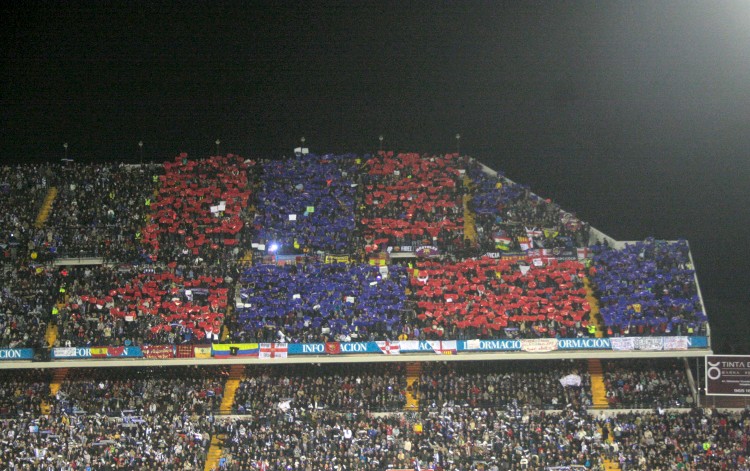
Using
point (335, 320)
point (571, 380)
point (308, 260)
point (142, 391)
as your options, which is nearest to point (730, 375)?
point (571, 380)

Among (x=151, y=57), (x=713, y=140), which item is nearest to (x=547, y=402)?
(x=713, y=140)

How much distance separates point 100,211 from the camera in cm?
4450

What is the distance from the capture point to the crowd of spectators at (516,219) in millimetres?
42594

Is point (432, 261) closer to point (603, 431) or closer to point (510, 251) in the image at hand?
point (510, 251)

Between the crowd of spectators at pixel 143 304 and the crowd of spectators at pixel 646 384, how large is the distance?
48.9 ft

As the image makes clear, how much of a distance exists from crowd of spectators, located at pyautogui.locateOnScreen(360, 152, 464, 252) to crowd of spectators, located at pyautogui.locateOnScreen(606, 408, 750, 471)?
11.2 metres

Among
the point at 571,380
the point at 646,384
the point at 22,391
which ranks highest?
the point at 22,391

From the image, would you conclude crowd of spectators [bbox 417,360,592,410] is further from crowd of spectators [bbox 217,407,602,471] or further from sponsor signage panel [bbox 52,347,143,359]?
sponsor signage panel [bbox 52,347,143,359]

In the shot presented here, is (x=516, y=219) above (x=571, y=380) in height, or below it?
above

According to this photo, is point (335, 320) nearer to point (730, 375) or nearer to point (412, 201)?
point (412, 201)

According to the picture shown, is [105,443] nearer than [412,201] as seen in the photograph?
Yes

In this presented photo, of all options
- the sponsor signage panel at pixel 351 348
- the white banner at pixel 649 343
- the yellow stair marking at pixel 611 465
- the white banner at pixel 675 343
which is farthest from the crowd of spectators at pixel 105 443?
the white banner at pixel 675 343

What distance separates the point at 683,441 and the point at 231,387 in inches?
652

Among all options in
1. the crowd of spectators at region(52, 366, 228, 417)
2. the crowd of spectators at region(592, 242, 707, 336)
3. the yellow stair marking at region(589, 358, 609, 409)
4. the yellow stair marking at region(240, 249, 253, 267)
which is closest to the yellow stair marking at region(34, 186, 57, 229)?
the crowd of spectators at region(52, 366, 228, 417)
